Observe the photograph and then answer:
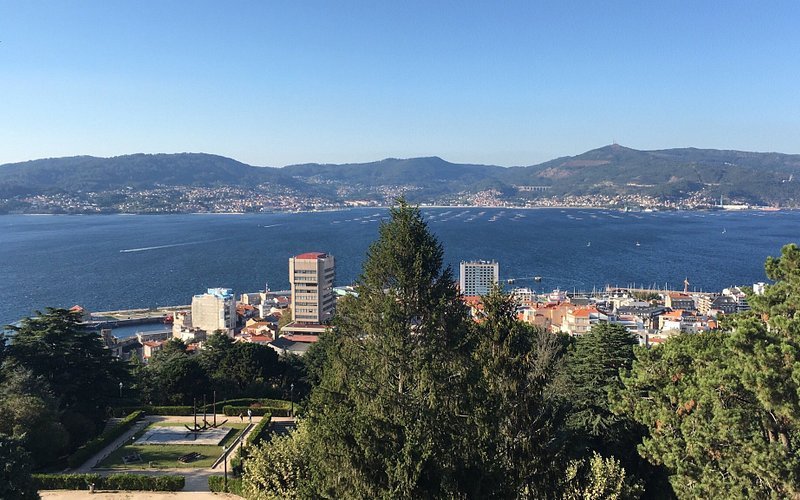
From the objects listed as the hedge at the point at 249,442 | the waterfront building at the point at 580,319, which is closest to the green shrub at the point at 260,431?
the hedge at the point at 249,442

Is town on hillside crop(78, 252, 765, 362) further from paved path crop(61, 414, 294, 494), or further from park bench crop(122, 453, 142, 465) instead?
park bench crop(122, 453, 142, 465)

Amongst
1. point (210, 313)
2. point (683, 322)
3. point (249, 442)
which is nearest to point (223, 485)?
point (249, 442)

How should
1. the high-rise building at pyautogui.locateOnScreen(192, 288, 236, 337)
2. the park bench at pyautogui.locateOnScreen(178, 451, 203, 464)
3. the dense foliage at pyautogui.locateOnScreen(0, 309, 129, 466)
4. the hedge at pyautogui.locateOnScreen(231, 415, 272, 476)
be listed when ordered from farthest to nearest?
the high-rise building at pyautogui.locateOnScreen(192, 288, 236, 337) < the park bench at pyautogui.locateOnScreen(178, 451, 203, 464) < the dense foliage at pyautogui.locateOnScreen(0, 309, 129, 466) < the hedge at pyautogui.locateOnScreen(231, 415, 272, 476)

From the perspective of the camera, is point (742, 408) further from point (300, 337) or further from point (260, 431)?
point (300, 337)

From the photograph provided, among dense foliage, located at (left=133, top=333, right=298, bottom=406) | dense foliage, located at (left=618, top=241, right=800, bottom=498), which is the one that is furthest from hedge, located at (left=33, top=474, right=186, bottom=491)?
dense foliage, located at (left=618, top=241, right=800, bottom=498)

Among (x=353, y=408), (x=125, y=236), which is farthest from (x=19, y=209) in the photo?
(x=353, y=408)
